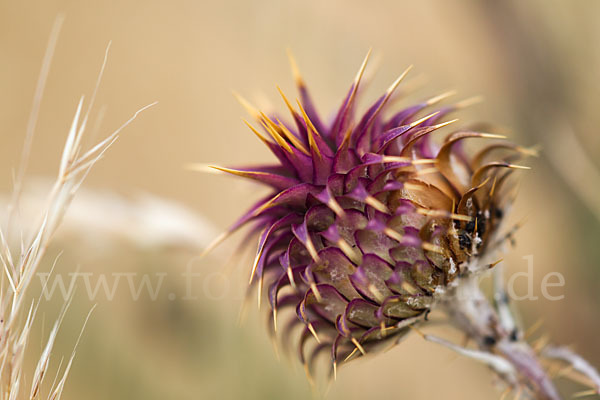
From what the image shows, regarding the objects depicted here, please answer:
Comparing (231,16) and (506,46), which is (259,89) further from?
(506,46)

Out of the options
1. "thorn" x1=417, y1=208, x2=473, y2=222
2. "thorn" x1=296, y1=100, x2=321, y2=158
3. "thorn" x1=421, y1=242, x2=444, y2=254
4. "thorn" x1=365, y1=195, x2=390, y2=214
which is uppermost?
"thorn" x1=296, y1=100, x2=321, y2=158

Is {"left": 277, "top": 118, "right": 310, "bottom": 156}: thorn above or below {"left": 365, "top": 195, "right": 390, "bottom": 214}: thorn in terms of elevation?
above

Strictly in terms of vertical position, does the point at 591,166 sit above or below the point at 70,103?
below

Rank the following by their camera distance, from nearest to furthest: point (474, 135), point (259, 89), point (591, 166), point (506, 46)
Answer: point (474, 135)
point (591, 166)
point (506, 46)
point (259, 89)

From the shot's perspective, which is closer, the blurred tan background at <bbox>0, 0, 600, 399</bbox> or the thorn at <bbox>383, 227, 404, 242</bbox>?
the thorn at <bbox>383, 227, 404, 242</bbox>

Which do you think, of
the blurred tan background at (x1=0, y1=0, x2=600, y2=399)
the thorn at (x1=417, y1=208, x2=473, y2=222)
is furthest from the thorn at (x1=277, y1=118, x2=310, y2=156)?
the blurred tan background at (x1=0, y1=0, x2=600, y2=399)

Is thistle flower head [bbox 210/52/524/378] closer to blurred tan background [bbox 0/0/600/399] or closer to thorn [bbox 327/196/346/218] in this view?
thorn [bbox 327/196/346/218]

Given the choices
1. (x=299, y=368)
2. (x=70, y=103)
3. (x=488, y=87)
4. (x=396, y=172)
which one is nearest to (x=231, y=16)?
(x=70, y=103)
